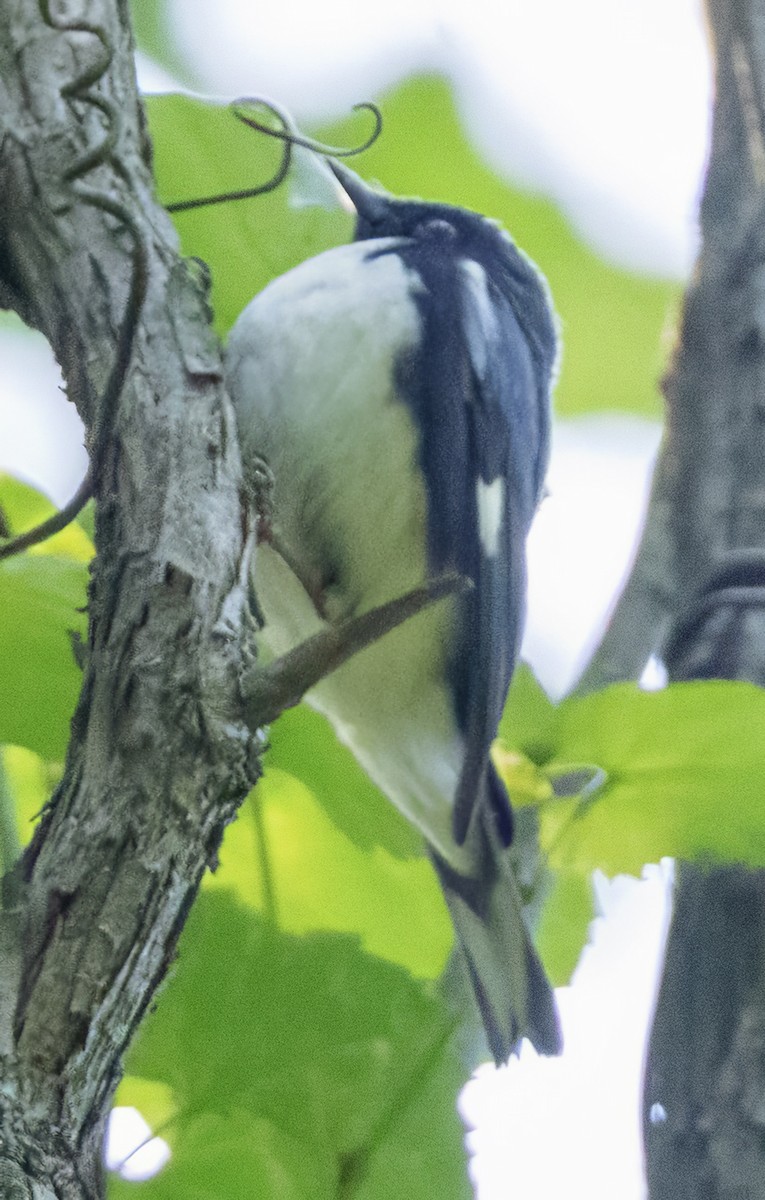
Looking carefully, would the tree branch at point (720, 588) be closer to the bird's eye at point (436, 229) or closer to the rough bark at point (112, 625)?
the bird's eye at point (436, 229)

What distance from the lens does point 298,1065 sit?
0.72 meters

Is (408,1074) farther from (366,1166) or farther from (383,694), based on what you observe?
(383,694)

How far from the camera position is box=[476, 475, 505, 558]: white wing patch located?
1.02 meters

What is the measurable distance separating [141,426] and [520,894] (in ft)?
1.60

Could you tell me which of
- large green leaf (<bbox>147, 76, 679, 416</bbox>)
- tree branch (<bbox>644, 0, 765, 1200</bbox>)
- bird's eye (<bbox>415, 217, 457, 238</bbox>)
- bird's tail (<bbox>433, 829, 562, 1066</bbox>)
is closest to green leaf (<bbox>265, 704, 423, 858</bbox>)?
bird's tail (<bbox>433, 829, 562, 1066</bbox>)

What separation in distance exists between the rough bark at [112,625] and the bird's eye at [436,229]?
0.49 meters

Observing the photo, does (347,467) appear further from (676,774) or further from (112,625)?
(112,625)

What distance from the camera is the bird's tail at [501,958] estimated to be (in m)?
0.98

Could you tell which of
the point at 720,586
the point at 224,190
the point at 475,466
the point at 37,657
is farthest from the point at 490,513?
the point at 37,657

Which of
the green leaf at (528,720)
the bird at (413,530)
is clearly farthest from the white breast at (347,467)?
the green leaf at (528,720)

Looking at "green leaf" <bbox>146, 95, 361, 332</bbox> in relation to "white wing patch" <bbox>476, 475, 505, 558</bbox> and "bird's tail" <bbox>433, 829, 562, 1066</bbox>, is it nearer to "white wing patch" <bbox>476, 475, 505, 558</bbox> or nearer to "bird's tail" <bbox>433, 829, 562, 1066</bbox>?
"white wing patch" <bbox>476, 475, 505, 558</bbox>

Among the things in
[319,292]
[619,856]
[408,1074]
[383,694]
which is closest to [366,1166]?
[408,1074]

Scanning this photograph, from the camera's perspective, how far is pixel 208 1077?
0.71 metres

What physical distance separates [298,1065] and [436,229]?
725 millimetres
